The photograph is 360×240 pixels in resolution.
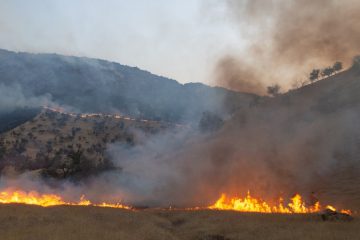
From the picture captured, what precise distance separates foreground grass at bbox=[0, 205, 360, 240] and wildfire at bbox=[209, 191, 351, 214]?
14.0ft

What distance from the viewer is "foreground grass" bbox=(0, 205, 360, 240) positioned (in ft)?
78.8

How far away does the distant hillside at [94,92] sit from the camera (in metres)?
146

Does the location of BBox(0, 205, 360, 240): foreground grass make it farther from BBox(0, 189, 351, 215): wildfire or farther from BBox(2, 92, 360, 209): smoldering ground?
BBox(2, 92, 360, 209): smoldering ground

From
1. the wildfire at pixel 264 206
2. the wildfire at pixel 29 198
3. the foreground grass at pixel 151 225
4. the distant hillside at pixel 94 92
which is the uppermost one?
the distant hillside at pixel 94 92

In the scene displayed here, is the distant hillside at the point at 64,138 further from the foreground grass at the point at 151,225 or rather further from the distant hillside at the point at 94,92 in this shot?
the foreground grass at the point at 151,225

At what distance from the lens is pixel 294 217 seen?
29.9 meters

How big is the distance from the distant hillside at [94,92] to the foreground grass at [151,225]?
88.0 metres

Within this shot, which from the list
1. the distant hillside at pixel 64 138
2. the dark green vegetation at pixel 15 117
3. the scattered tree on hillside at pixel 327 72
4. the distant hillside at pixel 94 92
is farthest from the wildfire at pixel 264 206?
the dark green vegetation at pixel 15 117

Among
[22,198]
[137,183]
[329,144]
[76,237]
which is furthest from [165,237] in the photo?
[329,144]

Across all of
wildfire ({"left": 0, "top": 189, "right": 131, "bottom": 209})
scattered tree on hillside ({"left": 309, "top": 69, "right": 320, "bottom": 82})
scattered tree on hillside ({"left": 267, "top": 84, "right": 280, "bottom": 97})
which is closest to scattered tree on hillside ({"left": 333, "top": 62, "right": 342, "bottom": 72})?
scattered tree on hillside ({"left": 309, "top": 69, "right": 320, "bottom": 82})

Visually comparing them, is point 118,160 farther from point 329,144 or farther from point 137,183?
point 329,144

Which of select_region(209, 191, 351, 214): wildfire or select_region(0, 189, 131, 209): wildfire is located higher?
select_region(209, 191, 351, 214): wildfire

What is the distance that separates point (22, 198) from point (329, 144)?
3370 centimetres

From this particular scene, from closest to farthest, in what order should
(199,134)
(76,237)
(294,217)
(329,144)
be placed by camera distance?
(76,237) < (294,217) < (329,144) < (199,134)
